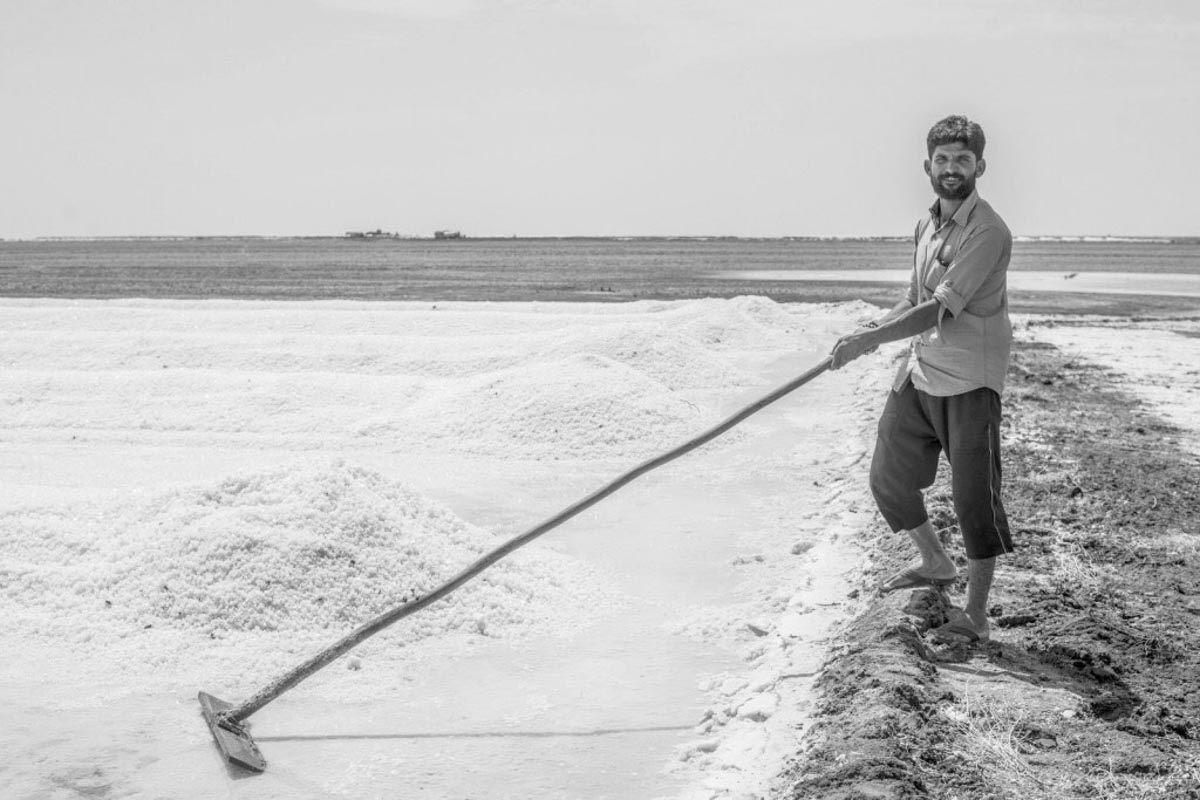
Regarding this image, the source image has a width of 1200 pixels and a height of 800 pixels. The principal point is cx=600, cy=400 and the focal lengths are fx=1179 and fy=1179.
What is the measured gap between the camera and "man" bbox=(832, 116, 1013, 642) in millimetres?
2904

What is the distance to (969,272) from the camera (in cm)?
288

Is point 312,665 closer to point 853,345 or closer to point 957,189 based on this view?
point 853,345

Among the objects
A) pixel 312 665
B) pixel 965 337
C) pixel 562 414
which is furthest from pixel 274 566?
pixel 562 414

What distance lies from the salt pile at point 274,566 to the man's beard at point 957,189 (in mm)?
1815

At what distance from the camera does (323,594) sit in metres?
3.64

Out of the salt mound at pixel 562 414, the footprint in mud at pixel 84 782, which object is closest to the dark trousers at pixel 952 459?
the footprint in mud at pixel 84 782

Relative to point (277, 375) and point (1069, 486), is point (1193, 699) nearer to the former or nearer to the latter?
point (1069, 486)

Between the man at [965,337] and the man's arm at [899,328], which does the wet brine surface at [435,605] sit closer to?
the man at [965,337]

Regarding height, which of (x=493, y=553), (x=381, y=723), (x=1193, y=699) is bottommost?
(x=381, y=723)

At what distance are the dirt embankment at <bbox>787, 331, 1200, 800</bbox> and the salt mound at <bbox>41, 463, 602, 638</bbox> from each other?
121 centimetres

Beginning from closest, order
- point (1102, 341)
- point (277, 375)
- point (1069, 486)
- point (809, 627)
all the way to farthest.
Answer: point (809, 627)
point (1069, 486)
point (277, 375)
point (1102, 341)

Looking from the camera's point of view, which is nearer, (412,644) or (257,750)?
(257,750)

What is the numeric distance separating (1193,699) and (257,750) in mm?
2170

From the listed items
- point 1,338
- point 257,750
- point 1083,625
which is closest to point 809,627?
point 1083,625
